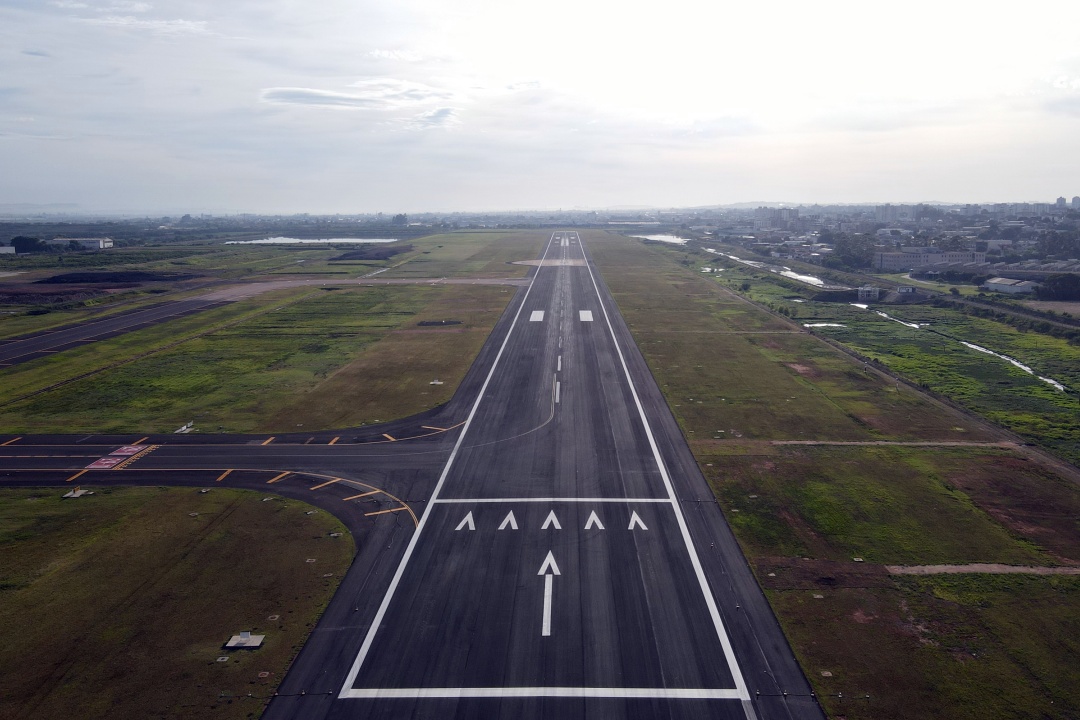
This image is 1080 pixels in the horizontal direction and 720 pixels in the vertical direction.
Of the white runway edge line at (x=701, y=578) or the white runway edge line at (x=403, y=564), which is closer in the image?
the white runway edge line at (x=701, y=578)

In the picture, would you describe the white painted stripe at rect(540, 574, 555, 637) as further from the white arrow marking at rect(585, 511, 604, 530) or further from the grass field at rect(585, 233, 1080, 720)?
the grass field at rect(585, 233, 1080, 720)

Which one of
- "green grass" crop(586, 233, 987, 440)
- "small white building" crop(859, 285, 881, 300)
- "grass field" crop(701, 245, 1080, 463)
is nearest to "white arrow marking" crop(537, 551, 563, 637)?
"green grass" crop(586, 233, 987, 440)

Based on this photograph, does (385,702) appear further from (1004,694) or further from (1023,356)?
(1023,356)

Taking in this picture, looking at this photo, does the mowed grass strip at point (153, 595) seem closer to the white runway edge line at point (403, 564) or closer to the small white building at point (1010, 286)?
the white runway edge line at point (403, 564)

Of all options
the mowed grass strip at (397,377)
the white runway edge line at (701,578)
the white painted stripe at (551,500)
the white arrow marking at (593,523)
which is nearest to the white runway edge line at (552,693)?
the white runway edge line at (701,578)

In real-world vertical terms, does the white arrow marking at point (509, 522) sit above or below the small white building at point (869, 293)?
below

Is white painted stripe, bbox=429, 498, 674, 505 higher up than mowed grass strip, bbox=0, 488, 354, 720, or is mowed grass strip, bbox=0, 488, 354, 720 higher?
white painted stripe, bbox=429, 498, 674, 505

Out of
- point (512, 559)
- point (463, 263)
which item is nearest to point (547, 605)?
point (512, 559)

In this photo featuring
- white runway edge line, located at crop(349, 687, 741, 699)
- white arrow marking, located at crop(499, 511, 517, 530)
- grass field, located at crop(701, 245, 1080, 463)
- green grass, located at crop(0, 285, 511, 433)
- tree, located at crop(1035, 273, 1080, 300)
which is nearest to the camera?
white runway edge line, located at crop(349, 687, 741, 699)
